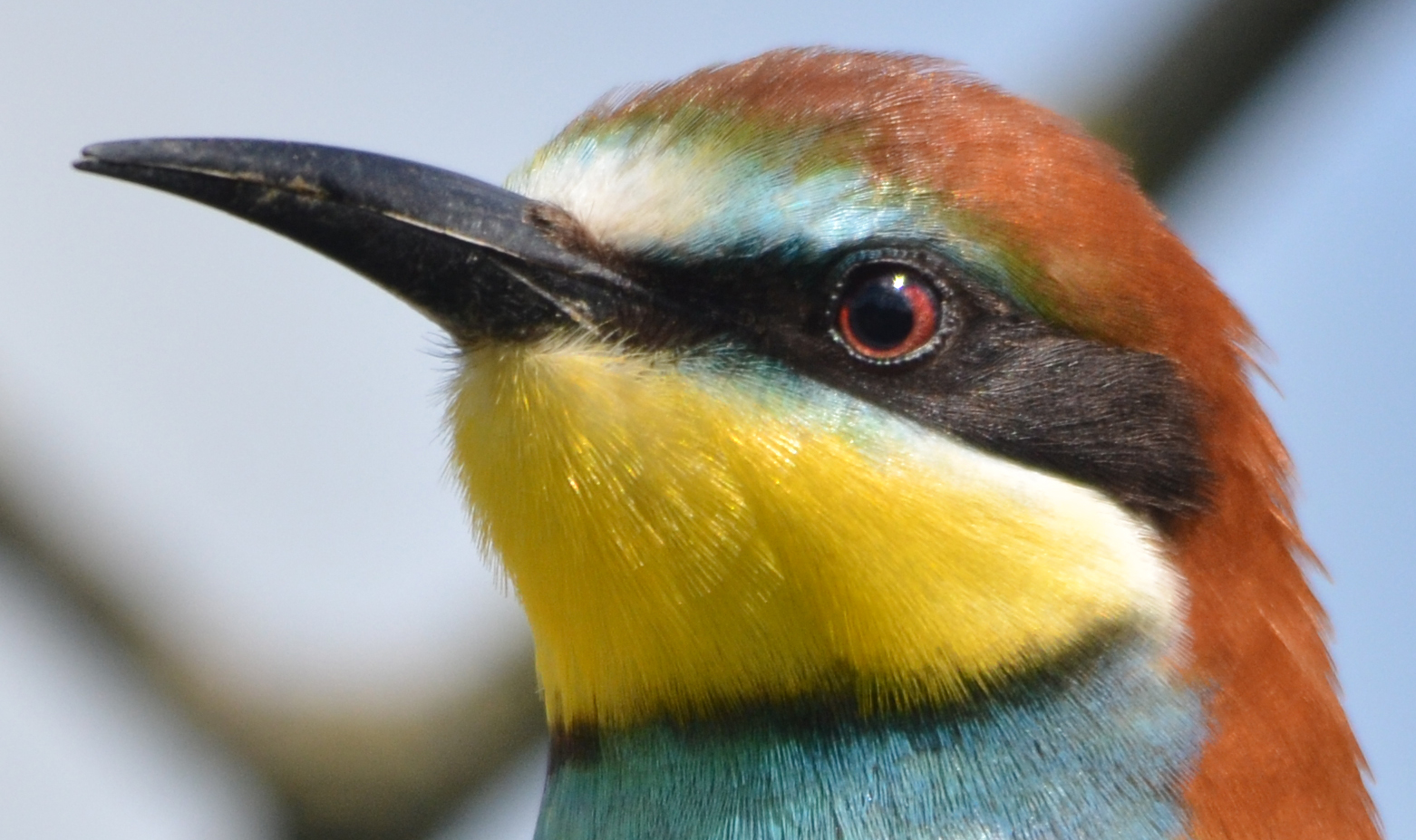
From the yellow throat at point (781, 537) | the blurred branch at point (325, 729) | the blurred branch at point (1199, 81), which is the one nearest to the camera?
the yellow throat at point (781, 537)

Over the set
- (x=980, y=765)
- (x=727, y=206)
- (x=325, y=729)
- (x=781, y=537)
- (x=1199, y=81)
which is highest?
(x=1199, y=81)

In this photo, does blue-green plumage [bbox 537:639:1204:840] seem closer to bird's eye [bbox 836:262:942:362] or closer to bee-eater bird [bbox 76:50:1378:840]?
bee-eater bird [bbox 76:50:1378:840]

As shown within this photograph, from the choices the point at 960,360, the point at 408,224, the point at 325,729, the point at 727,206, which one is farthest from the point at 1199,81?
the point at 325,729

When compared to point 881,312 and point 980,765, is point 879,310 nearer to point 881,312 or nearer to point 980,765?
point 881,312

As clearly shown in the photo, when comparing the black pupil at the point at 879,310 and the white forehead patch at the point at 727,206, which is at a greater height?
the white forehead patch at the point at 727,206

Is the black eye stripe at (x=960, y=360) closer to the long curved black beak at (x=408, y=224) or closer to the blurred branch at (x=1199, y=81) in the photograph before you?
the long curved black beak at (x=408, y=224)

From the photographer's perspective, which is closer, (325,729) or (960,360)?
(960,360)

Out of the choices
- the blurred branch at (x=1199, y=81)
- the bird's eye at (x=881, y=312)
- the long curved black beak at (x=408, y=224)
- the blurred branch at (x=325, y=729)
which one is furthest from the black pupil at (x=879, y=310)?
the blurred branch at (x=325, y=729)

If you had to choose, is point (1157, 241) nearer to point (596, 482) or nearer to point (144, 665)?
point (596, 482)

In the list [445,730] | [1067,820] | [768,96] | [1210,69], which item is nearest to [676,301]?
[768,96]
